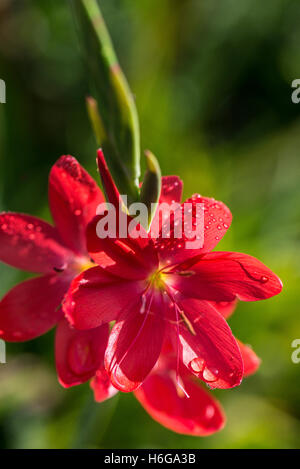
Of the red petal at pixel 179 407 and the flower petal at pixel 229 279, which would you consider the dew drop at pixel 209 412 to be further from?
the flower petal at pixel 229 279

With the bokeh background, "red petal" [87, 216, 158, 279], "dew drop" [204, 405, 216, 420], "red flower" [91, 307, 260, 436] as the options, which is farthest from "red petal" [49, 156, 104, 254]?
the bokeh background

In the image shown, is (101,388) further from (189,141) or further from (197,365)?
(189,141)

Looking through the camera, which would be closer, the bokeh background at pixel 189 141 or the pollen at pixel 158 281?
the pollen at pixel 158 281

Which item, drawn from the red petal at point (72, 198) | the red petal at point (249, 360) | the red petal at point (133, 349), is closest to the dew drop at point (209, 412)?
the red petal at point (249, 360)

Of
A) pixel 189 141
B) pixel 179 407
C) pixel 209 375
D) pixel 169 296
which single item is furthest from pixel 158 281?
pixel 189 141

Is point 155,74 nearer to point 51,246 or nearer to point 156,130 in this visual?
point 156,130

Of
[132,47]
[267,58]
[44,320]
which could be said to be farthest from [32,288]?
[267,58]

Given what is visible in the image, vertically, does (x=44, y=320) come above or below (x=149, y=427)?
above
